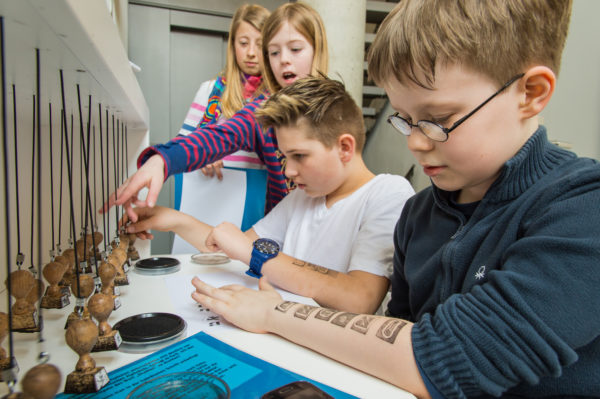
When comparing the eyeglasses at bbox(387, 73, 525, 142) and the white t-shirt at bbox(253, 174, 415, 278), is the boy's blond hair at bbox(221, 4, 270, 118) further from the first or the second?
the eyeglasses at bbox(387, 73, 525, 142)

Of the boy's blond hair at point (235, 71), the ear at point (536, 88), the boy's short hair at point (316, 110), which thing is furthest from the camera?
the boy's blond hair at point (235, 71)

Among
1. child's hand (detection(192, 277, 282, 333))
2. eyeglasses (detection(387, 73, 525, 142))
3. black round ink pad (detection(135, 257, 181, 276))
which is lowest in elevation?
black round ink pad (detection(135, 257, 181, 276))

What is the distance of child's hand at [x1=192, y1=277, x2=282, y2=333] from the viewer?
634mm

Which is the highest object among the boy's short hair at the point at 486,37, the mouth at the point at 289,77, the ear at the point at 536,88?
the mouth at the point at 289,77

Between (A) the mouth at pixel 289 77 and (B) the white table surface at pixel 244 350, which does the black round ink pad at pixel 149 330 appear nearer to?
(B) the white table surface at pixel 244 350

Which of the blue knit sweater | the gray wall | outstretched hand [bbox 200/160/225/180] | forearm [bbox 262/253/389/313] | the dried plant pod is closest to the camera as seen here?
the dried plant pod

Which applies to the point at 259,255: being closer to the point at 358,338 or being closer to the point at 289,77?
the point at 358,338

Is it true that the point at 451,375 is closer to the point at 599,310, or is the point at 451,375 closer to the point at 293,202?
the point at 599,310

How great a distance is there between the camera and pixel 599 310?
43 centimetres

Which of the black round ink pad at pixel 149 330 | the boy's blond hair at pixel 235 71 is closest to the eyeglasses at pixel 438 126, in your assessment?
the black round ink pad at pixel 149 330

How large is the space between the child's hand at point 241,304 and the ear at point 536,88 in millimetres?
504

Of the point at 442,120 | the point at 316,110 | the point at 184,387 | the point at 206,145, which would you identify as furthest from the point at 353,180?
the point at 184,387

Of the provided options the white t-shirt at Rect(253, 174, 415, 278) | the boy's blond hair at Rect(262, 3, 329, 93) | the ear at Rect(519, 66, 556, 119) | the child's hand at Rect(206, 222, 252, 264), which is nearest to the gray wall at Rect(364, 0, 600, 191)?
the white t-shirt at Rect(253, 174, 415, 278)

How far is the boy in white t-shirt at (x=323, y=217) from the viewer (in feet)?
2.90
